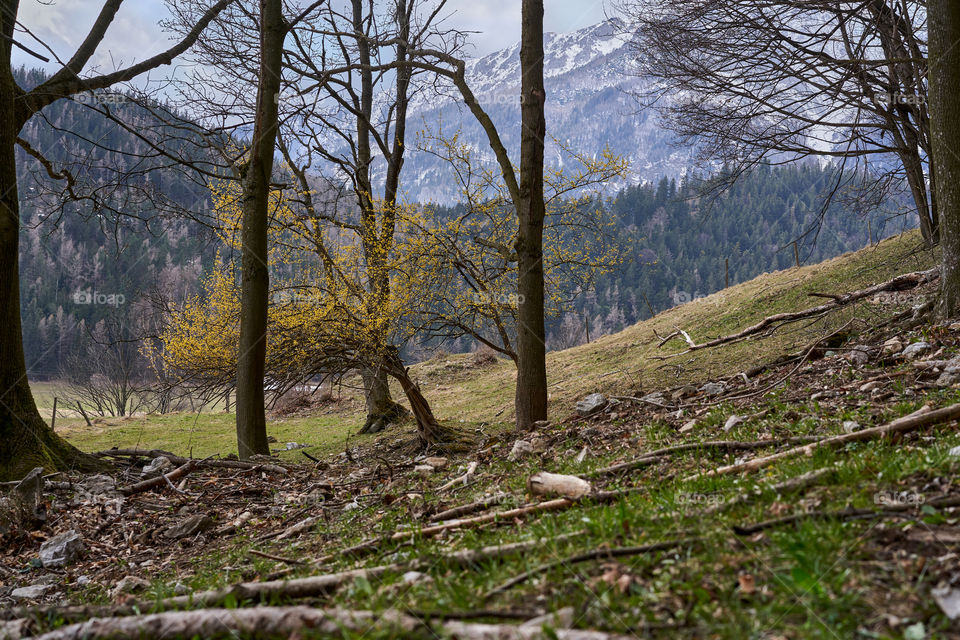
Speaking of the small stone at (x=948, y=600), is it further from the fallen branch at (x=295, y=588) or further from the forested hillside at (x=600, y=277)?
the forested hillside at (x=600, y=277)

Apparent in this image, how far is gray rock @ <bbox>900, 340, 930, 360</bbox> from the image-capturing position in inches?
225

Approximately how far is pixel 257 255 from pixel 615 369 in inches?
500

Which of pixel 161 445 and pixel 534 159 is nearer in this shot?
pixel 534 159

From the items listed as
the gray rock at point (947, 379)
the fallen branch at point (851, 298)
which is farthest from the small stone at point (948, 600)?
the fallen branch at point (851, 298)

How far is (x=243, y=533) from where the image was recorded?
5062 mm

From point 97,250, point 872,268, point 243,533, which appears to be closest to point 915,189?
point 872,268

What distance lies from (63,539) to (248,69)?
10.5 metres

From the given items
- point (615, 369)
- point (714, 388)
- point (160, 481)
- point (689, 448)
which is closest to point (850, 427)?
point (689, 448)

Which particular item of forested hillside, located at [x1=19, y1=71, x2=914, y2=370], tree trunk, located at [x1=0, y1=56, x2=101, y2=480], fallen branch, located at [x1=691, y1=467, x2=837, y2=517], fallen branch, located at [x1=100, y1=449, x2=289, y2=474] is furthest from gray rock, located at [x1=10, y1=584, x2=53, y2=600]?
forested hillside, located at [x1=19, y1=71, x2=914, y2=370]

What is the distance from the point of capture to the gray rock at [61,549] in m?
4.72

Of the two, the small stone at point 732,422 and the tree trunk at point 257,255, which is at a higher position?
the tree trunk at point 257,255

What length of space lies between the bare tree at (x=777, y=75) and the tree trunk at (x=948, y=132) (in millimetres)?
2972

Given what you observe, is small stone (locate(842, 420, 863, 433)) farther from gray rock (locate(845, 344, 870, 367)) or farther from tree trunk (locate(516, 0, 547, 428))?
tree trunk (locate(516, 0, 547, 428))

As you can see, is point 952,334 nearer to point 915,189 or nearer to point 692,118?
point 692,118
